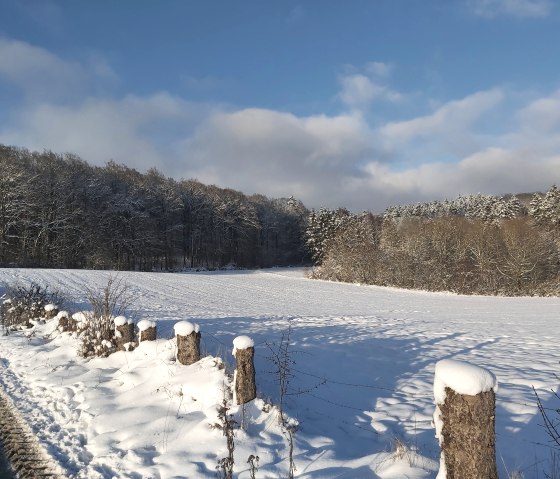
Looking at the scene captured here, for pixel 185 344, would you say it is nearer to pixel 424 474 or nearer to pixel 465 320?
pixel 424 474

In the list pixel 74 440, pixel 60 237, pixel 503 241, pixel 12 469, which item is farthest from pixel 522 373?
pixel 60 237

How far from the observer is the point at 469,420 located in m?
2.65

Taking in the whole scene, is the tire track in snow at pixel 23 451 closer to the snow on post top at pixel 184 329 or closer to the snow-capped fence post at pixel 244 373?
the snow-capped fence post at pixel 244 373

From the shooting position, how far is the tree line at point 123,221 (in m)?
36.6

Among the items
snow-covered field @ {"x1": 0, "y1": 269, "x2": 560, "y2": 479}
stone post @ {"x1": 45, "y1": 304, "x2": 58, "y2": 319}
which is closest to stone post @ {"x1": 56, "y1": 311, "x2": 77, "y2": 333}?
snow-covered field @ {"x1": 0, "y1": 269, "x2": 560, "y2": 479}

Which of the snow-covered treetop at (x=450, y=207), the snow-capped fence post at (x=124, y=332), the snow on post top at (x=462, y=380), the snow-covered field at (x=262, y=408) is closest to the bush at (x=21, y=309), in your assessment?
the snow-covered field at (x=262, y=408)

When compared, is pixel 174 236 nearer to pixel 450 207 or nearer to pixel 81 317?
pixel 81 317

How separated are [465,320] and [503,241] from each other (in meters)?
22.6

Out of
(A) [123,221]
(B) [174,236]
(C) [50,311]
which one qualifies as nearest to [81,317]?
(C) [50,311]

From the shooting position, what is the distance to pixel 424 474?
11.2 feet

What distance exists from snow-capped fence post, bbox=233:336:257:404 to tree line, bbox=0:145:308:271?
36.3 metres

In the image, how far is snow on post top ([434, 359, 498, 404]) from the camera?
262 centimetres

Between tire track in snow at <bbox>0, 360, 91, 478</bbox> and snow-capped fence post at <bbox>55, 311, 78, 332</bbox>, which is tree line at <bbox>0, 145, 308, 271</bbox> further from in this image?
tire track in snow at <bbox>0, 360, 91, 478</bbox>

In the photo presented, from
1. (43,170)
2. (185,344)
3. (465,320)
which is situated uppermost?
(43,170)
